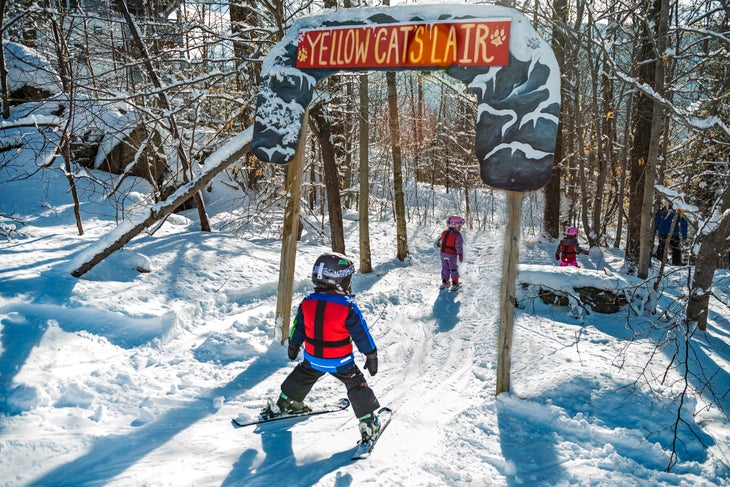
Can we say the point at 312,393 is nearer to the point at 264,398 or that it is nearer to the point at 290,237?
the point at 264,398

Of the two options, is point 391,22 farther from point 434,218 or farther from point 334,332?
point 434,218

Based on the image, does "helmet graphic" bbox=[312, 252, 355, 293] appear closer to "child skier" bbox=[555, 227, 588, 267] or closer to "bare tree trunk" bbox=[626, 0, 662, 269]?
"child skier" bbox=[555, 227, 588, 267]

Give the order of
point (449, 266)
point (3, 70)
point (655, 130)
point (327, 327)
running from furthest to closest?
point (3, 70)
point (449, 266)
point (655, 130)
point (327, 327)

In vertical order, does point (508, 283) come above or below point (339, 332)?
above

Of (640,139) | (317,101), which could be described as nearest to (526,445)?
(317,101)

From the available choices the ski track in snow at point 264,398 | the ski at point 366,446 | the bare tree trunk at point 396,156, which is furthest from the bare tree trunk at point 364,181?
the ski at point 366,446

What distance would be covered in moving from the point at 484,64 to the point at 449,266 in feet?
18.1

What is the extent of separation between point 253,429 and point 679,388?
174 inches

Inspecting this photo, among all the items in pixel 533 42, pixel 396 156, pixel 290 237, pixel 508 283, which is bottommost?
pixel 508 283

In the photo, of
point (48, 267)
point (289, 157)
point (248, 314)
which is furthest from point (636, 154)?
point (48, 267)

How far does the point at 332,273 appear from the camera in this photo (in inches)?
154

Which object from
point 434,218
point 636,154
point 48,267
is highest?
point 636,154

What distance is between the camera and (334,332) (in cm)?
397

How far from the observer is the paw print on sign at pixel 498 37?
164 inches
